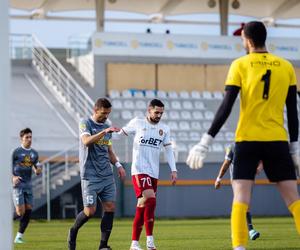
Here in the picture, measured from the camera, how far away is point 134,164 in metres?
13.3

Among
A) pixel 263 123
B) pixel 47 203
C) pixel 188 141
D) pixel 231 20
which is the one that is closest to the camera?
pixel 263 123

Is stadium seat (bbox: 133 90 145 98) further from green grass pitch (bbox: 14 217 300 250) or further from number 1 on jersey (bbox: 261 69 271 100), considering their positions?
number 1 on jersey (bbox: 261 69 271 100)

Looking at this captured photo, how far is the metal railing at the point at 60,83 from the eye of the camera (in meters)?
34.0

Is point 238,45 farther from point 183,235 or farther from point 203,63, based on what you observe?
point 183,235

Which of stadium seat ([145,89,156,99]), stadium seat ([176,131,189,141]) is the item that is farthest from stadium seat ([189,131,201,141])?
stadium seat ([145,89,156,99])

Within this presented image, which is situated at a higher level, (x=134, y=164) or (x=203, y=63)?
(x=203, y=63)

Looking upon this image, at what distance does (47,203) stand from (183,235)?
1107 cm

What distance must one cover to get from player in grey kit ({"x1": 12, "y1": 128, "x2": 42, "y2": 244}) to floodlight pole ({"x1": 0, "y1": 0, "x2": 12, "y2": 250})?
1005cm

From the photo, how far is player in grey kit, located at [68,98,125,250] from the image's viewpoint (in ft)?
40.1

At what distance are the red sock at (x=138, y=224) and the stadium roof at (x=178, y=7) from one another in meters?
30.2

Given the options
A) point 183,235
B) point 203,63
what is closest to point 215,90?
point 203,63

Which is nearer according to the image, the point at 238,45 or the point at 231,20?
the point at 238,45

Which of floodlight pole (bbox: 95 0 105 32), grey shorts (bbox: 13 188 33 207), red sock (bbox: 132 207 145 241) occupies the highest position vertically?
floodlight pole (bbox: 95 0 105 32)

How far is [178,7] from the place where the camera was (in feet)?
149
